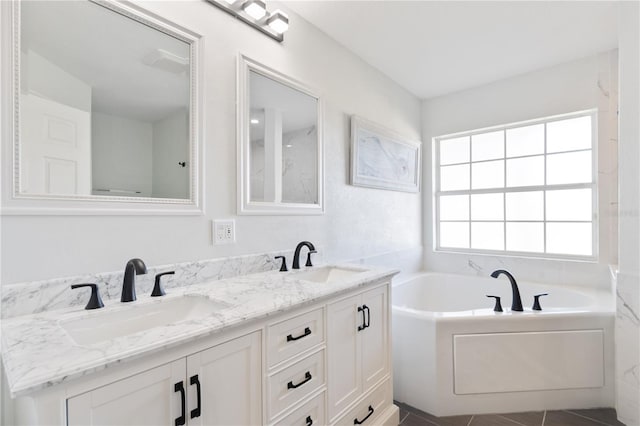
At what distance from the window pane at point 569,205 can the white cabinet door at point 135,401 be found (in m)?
3.28

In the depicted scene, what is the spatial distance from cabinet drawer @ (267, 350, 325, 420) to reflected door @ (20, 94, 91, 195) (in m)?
0.99

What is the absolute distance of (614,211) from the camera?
248cm

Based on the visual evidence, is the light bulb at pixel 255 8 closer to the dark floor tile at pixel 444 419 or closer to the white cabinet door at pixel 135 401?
the white cabinet door at pixel 135 401

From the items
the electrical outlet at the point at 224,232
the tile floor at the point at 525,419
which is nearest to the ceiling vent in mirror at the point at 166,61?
the electrical outlet at the point at 224,232

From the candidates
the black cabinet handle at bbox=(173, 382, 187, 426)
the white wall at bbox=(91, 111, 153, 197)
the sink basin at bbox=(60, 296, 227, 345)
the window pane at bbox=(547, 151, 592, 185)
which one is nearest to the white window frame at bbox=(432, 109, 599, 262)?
the window pane at bbox=(547, 151, 592, 185)

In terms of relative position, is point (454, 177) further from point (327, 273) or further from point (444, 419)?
point (444, 419)

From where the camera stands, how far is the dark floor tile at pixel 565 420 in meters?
1.84

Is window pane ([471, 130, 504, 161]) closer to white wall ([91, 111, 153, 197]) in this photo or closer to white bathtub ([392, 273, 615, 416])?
white bathtub ([392, 273, 615, 416])

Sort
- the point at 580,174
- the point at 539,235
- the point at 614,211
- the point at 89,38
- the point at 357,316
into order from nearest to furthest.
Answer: the point at 89,38
the point at 357,316
the point at 614,211
the point at 580,174
the point at 539,235

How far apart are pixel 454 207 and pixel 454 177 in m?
0.33

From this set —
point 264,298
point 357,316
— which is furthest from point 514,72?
point 264,298

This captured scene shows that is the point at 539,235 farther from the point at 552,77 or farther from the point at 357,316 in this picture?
the point at 357,316

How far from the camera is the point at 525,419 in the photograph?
1.90m

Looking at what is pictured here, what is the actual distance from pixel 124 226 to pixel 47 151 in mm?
352
